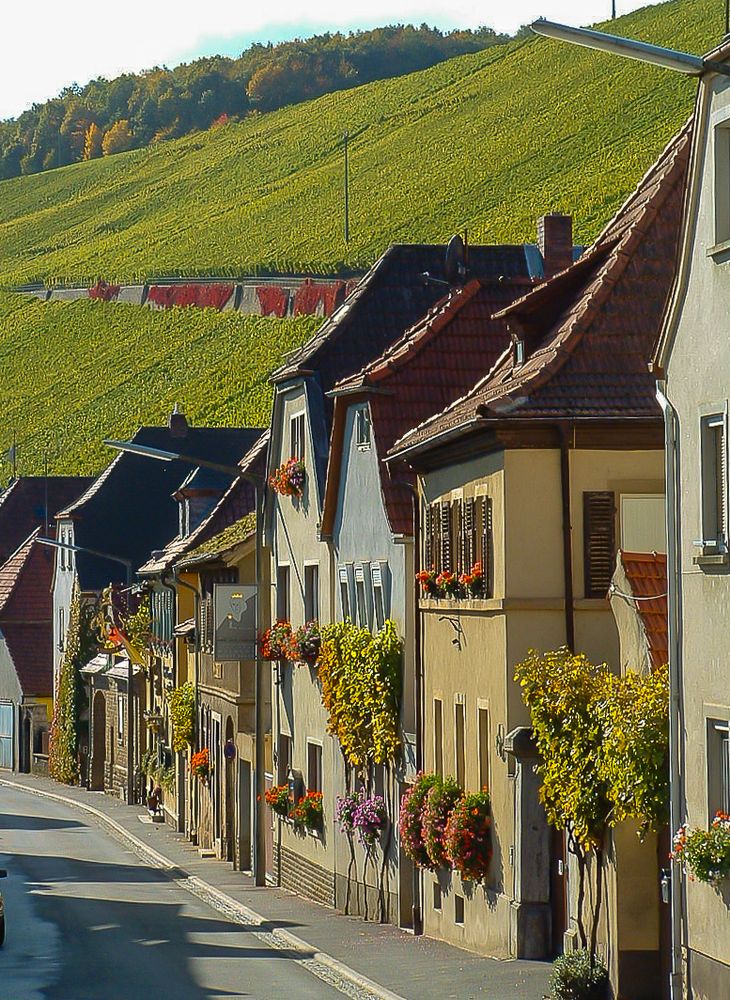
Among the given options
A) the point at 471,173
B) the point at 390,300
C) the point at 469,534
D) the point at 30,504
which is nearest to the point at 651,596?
the point at 469,534

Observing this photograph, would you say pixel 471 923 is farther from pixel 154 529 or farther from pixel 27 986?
pixel 154 529

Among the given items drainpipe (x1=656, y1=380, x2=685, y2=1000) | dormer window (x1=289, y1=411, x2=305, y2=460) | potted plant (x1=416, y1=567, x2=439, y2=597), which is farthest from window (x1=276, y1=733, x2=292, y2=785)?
drainpipe (x1=656, y1=380, x2=685, y2=1000)

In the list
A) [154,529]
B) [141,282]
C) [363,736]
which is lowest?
[363,736]

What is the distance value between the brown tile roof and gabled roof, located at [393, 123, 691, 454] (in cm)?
255

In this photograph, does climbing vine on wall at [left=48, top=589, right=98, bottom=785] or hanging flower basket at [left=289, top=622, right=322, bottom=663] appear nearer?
hanging flower basket at [left=289, top=622, right=322, bottom=663]

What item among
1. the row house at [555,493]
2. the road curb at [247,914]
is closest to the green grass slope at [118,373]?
the road curb at [247,914]

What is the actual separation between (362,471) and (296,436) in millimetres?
5468

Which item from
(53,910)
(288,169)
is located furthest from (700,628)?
(288,169)

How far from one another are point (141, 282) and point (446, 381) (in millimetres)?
137486

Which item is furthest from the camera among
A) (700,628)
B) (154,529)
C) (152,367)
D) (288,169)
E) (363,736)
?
(288,169)

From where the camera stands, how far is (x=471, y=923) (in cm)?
2509

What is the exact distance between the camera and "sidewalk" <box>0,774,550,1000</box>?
21141 millimetres

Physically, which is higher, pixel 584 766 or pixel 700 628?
pixel 700 628

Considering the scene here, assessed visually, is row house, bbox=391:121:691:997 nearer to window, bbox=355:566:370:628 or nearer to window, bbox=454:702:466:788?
window, bbox=454:702:466:788
